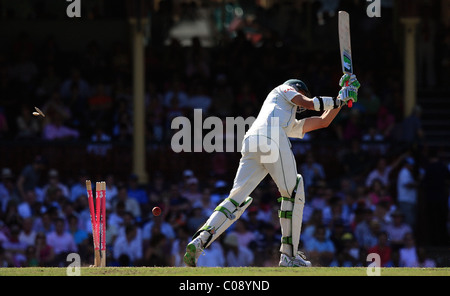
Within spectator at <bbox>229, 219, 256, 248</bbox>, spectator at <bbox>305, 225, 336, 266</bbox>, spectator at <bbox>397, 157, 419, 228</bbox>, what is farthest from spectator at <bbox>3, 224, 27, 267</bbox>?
spectator at <bbox>397, 157, 419, 228</bbox>

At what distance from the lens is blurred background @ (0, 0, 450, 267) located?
55.6 ft

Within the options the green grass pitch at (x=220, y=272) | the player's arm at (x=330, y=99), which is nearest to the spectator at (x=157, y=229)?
the green grass pitch at (x=220, y=272)

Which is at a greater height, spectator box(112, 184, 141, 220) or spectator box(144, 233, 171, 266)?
spectator box(112, 184, 141, 220)

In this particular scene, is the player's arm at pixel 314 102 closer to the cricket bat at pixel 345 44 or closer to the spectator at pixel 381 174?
the cricket bat at pixel 345 44

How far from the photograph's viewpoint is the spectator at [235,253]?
1647cm

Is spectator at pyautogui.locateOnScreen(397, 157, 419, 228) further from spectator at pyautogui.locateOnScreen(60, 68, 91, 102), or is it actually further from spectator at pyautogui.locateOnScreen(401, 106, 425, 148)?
spectator at pyautogui.locateOnScreen(60, 68, 91, 102)

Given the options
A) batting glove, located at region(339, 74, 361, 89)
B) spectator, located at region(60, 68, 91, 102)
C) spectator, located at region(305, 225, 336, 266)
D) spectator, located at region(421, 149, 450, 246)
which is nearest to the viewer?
batting glove, located at region(339, 74, 361, 89)

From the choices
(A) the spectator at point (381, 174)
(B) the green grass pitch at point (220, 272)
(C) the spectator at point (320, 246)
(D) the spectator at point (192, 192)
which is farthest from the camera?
(A) the spectator at point (381, 174)

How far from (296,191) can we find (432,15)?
12926 millimetres

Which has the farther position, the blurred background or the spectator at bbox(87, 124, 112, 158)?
the spectator at bbox(87, 124, 112, 158)

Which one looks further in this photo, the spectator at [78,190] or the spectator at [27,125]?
the spectator at [27,125]

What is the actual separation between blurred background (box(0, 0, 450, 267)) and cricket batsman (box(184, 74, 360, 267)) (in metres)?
4.88

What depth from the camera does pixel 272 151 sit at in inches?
436
